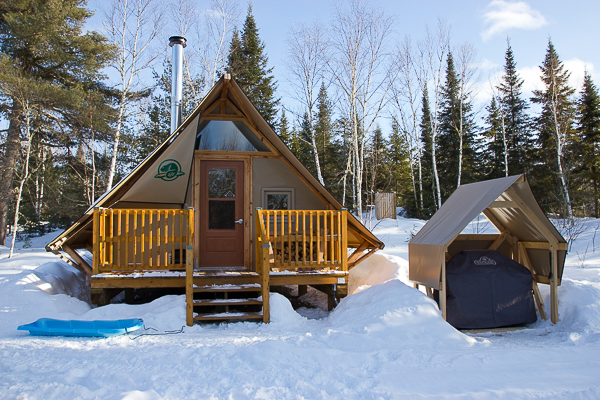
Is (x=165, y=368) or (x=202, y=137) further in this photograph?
(x=202, y=137)

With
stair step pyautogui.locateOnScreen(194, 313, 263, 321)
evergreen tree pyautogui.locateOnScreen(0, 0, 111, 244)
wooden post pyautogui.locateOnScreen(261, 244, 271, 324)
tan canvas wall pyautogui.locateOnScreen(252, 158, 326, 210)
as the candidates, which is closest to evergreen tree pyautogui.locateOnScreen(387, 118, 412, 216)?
evergreen tree pyautogui.locateOnScreen(0, 0, 111, 244)

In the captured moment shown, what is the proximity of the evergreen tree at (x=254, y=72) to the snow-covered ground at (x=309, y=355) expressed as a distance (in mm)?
17451

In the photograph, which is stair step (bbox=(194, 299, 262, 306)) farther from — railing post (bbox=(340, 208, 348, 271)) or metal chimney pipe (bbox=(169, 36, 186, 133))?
metal chimney pipe (bbox=(169, 36, 186, 133))

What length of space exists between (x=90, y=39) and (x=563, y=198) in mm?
22495

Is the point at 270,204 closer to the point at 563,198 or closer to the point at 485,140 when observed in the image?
the point at 563,198

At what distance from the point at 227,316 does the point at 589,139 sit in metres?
24.5

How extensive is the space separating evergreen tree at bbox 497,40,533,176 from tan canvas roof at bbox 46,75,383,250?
20957 millimetres

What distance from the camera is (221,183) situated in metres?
7.69

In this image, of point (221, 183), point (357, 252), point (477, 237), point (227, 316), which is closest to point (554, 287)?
point (477, 237)

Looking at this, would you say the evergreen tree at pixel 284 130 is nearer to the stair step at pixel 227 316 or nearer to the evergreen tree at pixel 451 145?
the evergreen tree at pixel 451 145

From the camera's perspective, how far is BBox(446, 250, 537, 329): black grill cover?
5562mm

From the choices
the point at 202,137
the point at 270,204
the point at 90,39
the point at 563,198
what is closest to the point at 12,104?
the point at 90,39

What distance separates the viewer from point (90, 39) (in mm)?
15211

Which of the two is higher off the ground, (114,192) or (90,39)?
(90,39)
